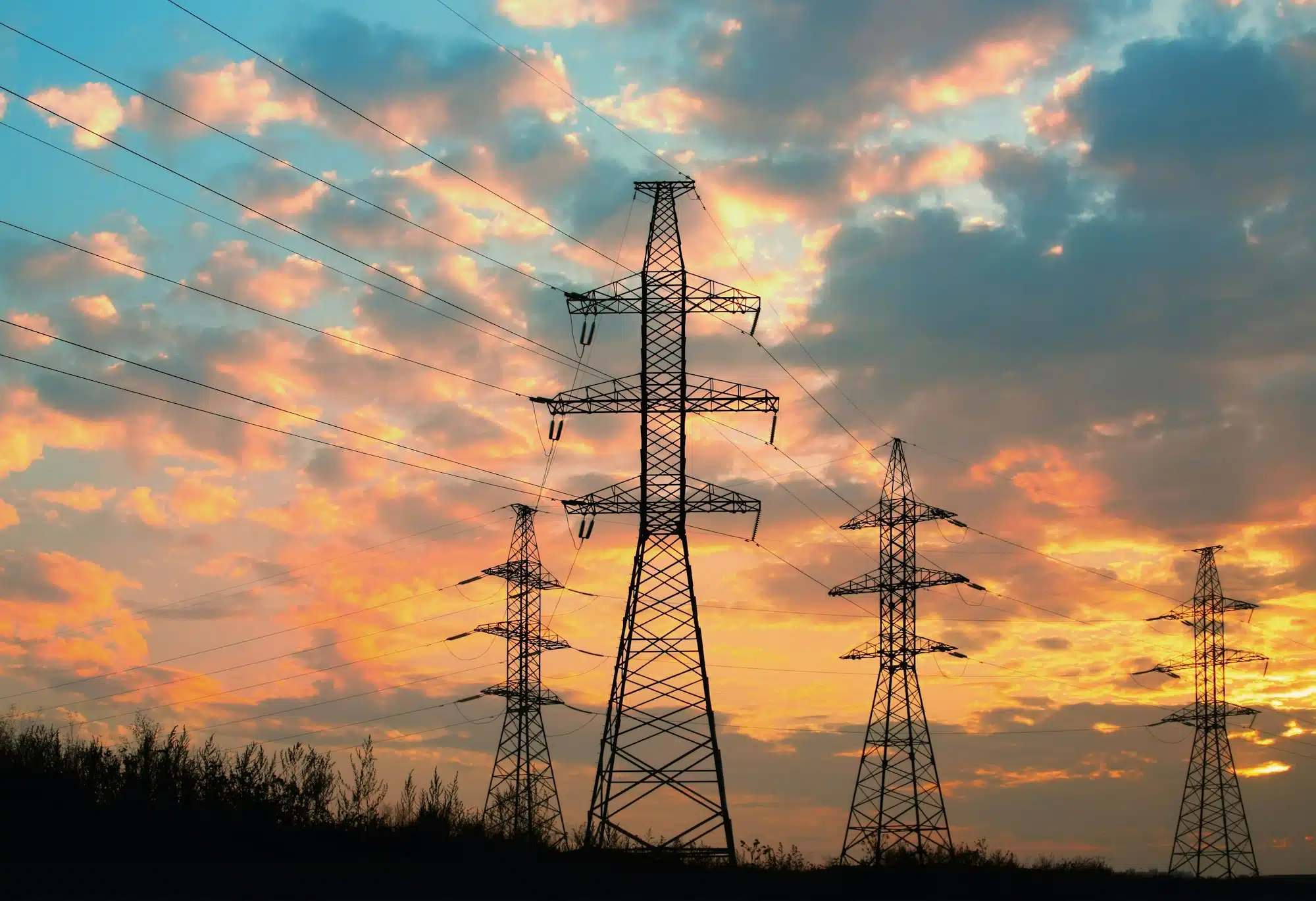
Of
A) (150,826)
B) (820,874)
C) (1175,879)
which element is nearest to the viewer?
(150,826)

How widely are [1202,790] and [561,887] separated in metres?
49.2

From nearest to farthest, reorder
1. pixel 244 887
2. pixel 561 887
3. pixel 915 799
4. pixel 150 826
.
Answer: pixel 244 887 < pixel 150 826 < pixel 561 887 < pixel 915 799

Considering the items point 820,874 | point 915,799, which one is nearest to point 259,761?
point 820,874

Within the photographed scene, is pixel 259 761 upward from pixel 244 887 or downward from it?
upward

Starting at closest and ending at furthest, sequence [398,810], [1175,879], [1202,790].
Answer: [398,810] < [1175,879] < [1202,790]

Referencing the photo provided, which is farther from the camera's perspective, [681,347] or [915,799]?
[915,799]

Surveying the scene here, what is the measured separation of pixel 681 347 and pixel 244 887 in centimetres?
1753

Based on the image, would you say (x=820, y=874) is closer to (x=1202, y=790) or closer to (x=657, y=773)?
(x=657, y=773)

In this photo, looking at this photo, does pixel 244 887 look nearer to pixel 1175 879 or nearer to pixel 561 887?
pixel 561 887

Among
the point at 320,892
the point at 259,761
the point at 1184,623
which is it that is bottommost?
the point at 320,892

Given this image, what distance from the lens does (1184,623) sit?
67.0 metres

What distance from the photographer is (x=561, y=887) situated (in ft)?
83.4

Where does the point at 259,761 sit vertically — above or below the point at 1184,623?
below

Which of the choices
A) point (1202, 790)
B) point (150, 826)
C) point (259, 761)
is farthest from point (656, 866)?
point (1202, 790)
